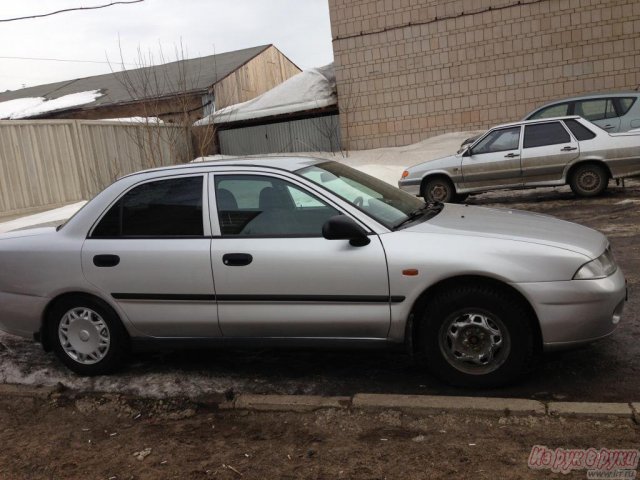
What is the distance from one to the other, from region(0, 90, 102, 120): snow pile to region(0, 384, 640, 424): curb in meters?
24.7

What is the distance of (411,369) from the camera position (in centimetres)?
434

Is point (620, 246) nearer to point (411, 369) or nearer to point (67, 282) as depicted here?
point (411, 369)

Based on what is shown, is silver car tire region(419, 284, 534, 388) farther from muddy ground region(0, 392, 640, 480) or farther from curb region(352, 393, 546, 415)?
muddy ground region(0, 392, 640, 480)

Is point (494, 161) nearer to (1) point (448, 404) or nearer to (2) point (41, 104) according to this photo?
(1) point (448, 404)

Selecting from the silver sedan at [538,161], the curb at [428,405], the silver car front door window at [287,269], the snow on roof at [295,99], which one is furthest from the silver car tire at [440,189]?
the curb at [428,405]

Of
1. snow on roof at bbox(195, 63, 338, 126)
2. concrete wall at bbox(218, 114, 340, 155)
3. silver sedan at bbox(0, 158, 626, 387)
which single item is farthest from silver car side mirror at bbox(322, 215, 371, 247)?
concrete wall at bbox(218, 114, 340, 155)

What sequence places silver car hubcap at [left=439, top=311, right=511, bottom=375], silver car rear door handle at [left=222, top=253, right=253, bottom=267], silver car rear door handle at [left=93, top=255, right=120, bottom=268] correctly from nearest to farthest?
silver car hubcap at [left=439, top=311, right=511, bottom=375]
silver car rear door handle at [left=222, top=253, right=253, bottom=267]
silver car rear door handle at [left=93, top=255, right=120, bottom=268]

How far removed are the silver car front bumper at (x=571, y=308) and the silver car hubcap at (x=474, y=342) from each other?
0.25 m

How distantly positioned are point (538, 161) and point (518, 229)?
7.83 m

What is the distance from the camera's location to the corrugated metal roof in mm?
23875

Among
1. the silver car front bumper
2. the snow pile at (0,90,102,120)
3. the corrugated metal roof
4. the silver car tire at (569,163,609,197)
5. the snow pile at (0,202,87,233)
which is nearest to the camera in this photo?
the silver car front bumper

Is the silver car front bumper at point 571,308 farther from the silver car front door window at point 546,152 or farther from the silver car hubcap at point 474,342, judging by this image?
the silver car front door window at point 546,152

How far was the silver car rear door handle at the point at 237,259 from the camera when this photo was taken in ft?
13.4

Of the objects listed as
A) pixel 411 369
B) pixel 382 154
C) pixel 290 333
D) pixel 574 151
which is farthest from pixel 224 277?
pixel 382 154
